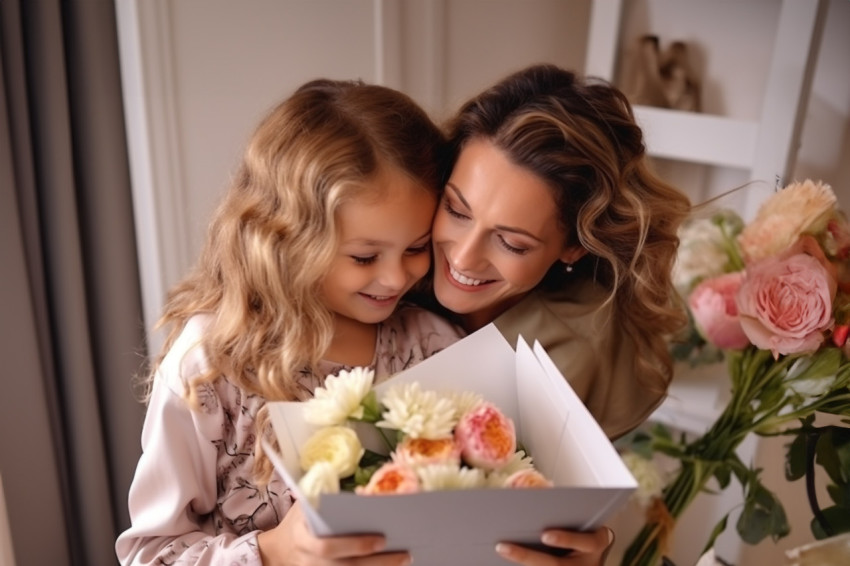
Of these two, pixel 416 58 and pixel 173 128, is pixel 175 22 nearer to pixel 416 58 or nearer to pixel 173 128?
pixel 173 128

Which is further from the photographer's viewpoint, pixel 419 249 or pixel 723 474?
pixel 723 474

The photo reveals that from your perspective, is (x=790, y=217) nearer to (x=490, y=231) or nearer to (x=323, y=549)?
(x=490, y=231)

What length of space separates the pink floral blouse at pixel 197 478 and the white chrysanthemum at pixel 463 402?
337 millimetres

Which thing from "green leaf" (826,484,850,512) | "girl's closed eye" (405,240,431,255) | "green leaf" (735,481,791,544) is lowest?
"green leaf" (735,481,791,544)

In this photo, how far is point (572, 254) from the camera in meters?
1.17

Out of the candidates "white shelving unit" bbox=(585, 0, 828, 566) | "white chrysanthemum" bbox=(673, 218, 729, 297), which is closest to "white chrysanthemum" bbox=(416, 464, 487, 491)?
"white chrysanthemum" bbox=(673, 218, 729, 297)

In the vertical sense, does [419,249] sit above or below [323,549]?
above

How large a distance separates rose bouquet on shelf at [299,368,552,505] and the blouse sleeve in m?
0.30

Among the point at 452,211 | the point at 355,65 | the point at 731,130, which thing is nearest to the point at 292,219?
the point at 452,211

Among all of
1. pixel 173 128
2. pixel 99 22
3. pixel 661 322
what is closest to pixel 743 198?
pixel 661 322

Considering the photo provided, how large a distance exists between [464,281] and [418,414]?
40cm

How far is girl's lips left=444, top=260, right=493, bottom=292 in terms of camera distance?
1107 millimetres

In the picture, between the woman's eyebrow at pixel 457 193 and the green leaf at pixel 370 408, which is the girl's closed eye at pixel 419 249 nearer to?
the woman's eyebrow at pixel 457 193

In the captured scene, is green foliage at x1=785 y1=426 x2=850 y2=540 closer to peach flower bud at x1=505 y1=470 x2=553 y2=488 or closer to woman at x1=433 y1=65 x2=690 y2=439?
woman at x1=433 y1=65 x2=690 y2=439
